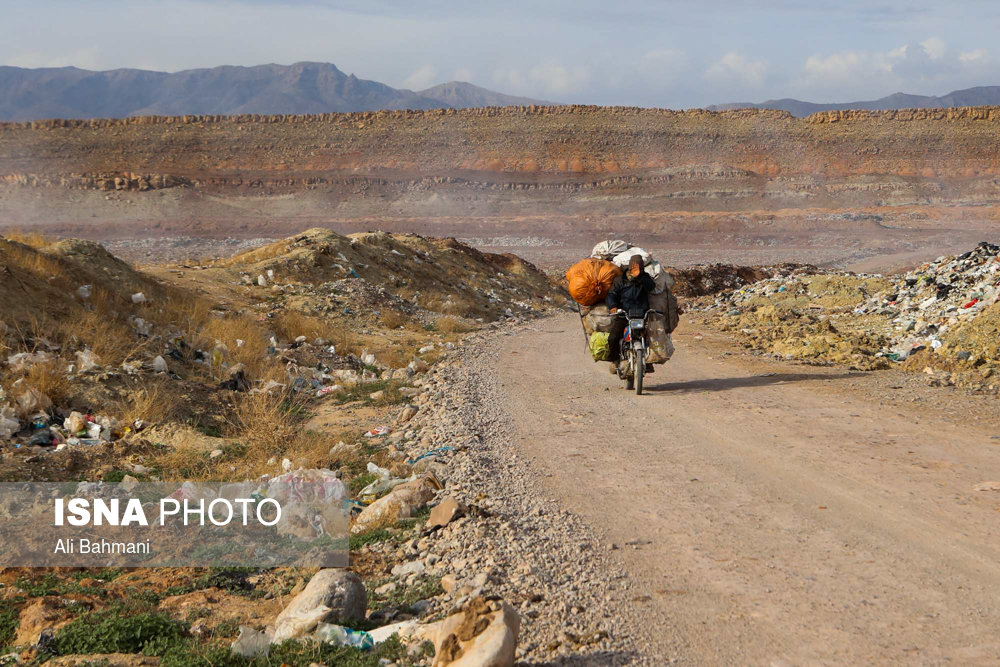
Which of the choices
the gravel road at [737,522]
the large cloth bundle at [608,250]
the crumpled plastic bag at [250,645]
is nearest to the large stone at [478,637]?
the gravel road at [737,522]

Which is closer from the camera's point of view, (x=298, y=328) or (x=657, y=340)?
(x=657, y=340)

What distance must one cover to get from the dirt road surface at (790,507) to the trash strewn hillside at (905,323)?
122 cm

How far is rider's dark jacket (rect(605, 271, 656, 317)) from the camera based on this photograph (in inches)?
412

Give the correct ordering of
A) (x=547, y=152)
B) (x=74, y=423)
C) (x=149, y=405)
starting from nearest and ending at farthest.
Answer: (x=74, y=423) < (x=149, y=405) < (x=547, y=152)

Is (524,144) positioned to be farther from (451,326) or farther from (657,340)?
(657,340)

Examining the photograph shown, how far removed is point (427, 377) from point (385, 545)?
654cm

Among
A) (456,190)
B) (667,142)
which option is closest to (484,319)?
(456,190)

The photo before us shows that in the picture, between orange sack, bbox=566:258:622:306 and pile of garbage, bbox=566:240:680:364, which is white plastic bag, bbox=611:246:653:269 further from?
orange sack, bbox=566:258:622:306

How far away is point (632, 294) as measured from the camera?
1049cm

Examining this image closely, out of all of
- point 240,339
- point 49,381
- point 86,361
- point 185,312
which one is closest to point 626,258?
point 240,339

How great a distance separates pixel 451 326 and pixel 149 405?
33.3ft

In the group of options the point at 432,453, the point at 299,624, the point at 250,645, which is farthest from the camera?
the point at 432,453

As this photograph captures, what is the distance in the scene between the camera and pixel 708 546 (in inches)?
212

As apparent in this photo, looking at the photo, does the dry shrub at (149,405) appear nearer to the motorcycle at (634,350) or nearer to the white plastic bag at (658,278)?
the motorcycle at (634,350)
